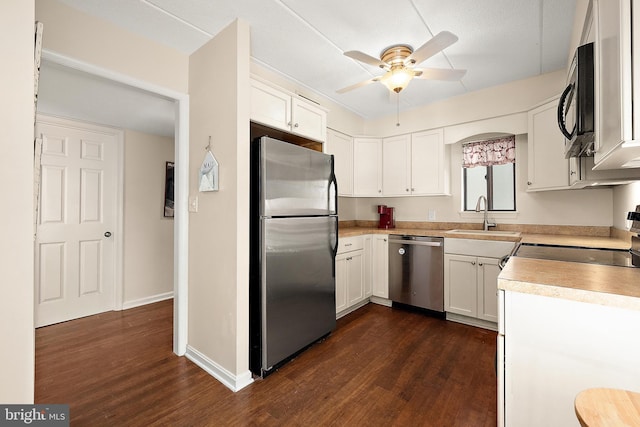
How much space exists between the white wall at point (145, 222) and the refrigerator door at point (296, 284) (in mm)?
2576

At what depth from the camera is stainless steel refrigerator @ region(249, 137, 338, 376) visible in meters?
1.95

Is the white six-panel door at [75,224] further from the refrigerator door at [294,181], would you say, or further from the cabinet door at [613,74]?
the cabinet door at [613,74]

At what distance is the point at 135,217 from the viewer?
11.9 ft

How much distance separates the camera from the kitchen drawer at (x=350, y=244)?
116 inches

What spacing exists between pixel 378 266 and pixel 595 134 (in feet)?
8.32

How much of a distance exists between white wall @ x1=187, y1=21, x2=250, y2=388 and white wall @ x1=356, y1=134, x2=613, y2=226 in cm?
246

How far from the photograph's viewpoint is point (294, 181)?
→ 215 centimetres

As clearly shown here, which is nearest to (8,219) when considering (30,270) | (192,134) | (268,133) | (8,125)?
(30,270)

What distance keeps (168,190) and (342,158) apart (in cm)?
248

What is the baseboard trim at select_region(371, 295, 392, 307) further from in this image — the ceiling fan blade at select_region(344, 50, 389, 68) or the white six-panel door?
the white six-panel door

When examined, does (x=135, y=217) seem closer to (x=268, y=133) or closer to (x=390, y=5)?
(x=268, y=133)

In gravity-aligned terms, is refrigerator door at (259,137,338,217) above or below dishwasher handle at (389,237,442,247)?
above

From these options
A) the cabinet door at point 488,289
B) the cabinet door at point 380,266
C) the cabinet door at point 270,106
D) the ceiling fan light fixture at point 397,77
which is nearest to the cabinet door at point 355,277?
the cabinet door at point 380,266

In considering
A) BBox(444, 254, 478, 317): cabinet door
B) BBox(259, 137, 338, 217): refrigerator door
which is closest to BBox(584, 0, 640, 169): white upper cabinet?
BBox(259, 137, 338, 217): refrigerator door
